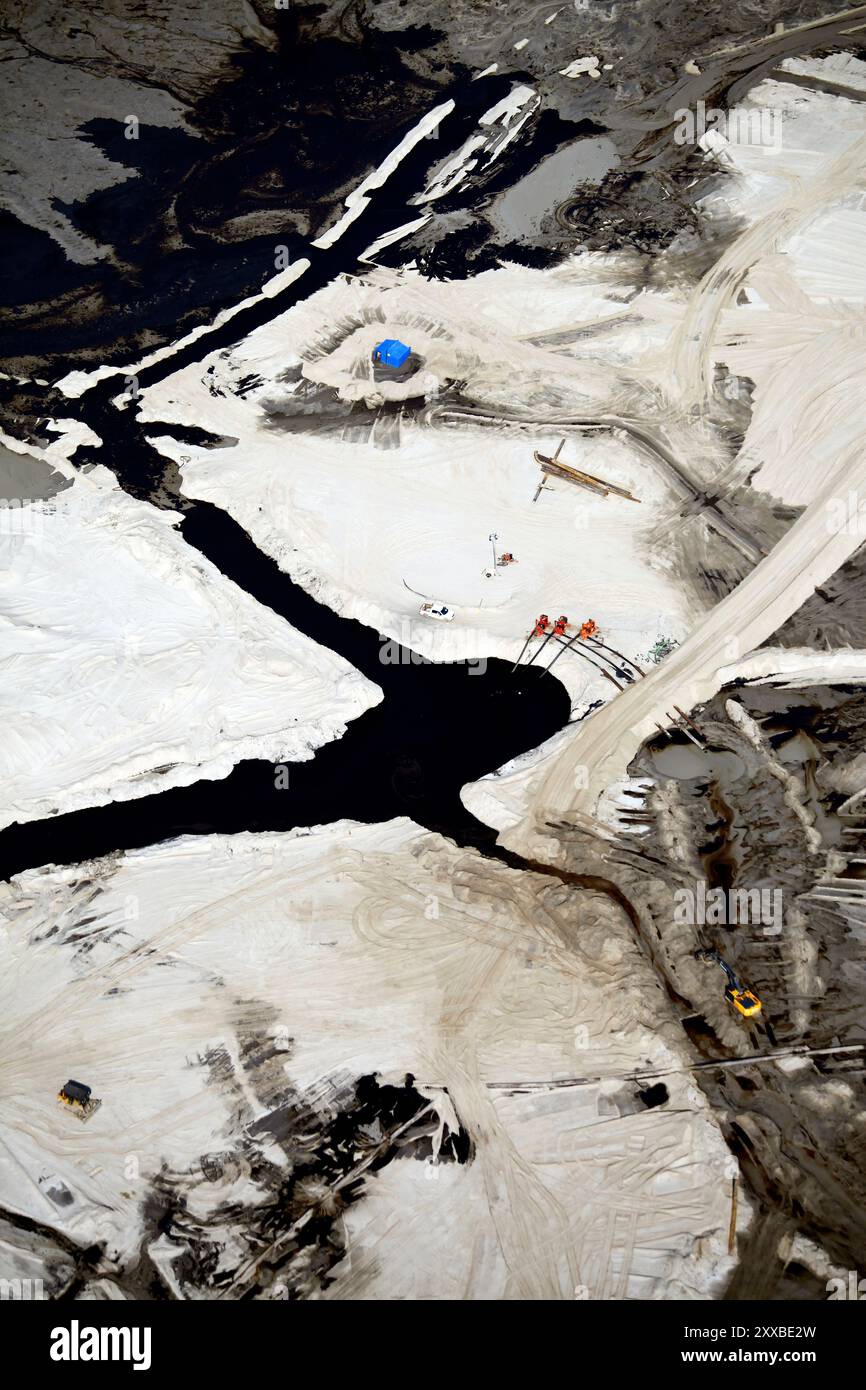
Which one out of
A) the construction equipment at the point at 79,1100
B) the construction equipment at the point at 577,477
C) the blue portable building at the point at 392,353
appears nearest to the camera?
the construction equipment at the point at 79,1100

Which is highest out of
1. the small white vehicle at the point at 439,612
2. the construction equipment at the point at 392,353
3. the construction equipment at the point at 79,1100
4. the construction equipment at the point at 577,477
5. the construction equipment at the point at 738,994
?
the construction equipment at the point at 392,353

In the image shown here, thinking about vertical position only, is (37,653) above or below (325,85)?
below

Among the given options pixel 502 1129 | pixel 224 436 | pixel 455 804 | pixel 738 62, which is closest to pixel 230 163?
pixel 224 436

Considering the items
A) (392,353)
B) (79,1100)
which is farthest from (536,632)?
(79,1100)

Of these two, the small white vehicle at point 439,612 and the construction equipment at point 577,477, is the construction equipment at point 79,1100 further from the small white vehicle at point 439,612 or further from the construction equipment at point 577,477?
the construction equipment at point 577,477

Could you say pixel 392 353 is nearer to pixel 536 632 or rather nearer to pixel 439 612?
pixel 439 612

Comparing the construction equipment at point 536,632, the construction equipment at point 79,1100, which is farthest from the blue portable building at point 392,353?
the construction equipment at point 79,1100
